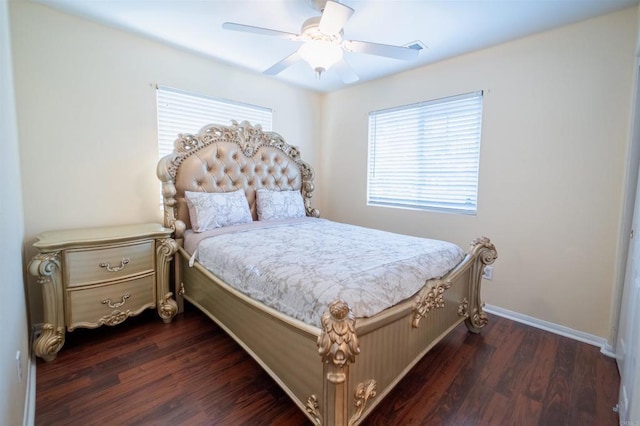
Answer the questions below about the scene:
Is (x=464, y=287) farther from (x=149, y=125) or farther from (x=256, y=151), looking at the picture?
(x=149, y=125)

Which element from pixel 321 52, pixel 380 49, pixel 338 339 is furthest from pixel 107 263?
pixel 380 49

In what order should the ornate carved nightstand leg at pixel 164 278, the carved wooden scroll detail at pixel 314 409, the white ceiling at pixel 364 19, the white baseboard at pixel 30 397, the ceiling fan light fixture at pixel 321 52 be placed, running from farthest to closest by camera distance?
1. the ornate carved nightstand leg at pixel 164 278
2. the white ceiling at pixel 364 19
3. the ceiling fan light fixture at pixel 321 52
4. the white baseboard at pixel 30 397
5. the carved wooden scroll detail at pixel 314 409

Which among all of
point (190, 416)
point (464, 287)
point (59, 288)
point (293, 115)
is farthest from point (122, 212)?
point (464, 287)

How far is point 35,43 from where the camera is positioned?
2090mm

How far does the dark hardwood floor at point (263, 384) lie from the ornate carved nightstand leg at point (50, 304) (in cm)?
11

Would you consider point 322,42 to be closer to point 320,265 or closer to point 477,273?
point 320,265

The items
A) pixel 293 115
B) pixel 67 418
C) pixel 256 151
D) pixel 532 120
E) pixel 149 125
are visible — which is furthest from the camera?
pixel 293 115

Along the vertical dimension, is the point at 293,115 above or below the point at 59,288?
above

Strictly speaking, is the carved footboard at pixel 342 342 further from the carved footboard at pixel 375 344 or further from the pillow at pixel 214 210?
the pillow at pixel 214 210

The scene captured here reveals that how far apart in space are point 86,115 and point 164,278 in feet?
4.73

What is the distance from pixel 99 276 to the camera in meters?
2.07

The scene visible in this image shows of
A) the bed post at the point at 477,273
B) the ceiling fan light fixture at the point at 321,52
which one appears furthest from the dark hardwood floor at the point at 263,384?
the ceiling fan light fixture at the point at 321,52

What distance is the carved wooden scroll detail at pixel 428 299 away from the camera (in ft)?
5.13

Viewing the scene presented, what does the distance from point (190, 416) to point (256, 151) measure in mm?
2430
